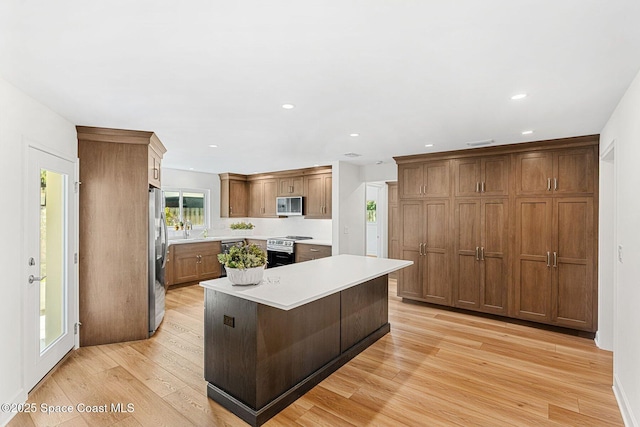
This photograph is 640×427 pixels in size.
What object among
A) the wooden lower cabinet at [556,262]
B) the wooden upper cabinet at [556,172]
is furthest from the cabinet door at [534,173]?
the wooden lower cabinet at [556,262]

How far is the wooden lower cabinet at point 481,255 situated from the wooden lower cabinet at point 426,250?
6.2 inches

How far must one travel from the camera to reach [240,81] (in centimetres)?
223

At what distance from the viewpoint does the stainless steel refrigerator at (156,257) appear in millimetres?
3791

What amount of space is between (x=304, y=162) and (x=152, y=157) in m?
2.58

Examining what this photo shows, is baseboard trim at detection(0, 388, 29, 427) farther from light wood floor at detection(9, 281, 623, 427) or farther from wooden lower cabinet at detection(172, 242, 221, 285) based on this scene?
wooden lower cabinet at detection(172, 242, 221, 285)

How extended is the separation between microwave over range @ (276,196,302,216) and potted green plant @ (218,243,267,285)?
3979mm

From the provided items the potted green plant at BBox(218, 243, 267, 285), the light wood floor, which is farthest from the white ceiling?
the light wood floor

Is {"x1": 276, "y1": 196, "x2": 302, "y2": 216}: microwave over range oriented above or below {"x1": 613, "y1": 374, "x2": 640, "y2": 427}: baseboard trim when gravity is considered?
above

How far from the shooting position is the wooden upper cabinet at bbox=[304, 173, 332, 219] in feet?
20.4

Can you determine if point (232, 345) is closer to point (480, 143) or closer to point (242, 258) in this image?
point (242, 258)

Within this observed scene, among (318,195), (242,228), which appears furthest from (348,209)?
(242,228)

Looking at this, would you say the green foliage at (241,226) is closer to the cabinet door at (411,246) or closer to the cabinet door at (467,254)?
the cabinet door at (411,246)

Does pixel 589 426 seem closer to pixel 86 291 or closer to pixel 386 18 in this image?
pixel 386 18

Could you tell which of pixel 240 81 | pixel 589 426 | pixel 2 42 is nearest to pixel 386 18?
pixel 240 81
